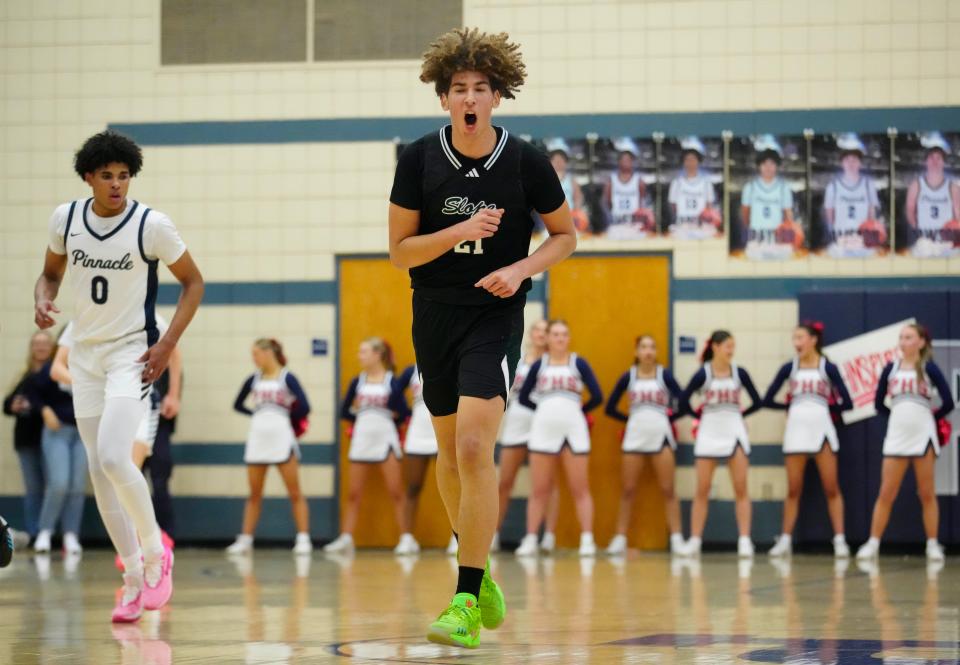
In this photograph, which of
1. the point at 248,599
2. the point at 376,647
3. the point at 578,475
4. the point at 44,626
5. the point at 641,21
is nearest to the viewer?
the point at 376,647

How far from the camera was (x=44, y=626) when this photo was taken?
275 inches

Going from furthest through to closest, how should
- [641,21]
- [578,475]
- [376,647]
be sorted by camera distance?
[641,21] < [578,475] < [376,647]

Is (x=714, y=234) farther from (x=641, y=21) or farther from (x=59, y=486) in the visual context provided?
(x=59, y=486)

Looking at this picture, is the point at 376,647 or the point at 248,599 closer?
the point at 376,647

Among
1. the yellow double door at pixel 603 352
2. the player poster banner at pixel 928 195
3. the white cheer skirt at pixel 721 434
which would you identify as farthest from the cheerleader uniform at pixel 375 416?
the player poster banner at pixel 928 195

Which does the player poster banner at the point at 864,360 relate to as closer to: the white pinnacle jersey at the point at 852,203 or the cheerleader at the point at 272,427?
the white pinnacle jersey at the point at 852,203

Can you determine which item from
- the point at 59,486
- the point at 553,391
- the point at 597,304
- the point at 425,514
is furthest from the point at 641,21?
the point at 59,486

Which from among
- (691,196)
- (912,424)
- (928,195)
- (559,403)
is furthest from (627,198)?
(912,424)

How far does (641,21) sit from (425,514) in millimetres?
5272

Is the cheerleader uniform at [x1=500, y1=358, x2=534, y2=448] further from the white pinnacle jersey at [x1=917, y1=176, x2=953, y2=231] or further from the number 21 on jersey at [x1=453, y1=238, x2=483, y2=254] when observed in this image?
the number 21 on jersey at [x1=453, y1=238, x2=483, y2=254]

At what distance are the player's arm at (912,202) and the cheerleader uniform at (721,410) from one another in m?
2.24

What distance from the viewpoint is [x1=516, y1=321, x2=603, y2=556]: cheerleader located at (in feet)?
45.1

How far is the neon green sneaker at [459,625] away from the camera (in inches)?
208

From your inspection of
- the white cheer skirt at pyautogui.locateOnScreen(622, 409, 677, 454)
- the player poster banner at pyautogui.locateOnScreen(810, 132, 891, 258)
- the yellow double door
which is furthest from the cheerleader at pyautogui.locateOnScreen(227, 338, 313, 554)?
the player poster banner at pyautogui.locateOnScreen(810, 132, 891, 258)
